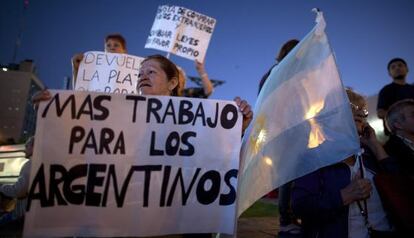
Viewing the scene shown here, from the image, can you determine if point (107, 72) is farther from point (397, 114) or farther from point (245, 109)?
point (397, 114)

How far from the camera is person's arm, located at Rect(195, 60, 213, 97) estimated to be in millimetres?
5359

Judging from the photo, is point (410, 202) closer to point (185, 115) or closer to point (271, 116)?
point (271, 116)

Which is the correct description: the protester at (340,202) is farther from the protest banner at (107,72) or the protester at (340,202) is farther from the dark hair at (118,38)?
the dark hair at (118,38)

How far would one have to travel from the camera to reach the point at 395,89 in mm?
5199

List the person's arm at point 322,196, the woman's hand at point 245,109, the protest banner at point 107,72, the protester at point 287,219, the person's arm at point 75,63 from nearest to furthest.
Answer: the person's arm at point 322,196 < the woman's hand at point 245,109 < the protester at point 287,219 < the person's arm at point 75,63 < the protest banner at point 107,72

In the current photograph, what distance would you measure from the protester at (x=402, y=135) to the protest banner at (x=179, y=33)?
12.8 feet

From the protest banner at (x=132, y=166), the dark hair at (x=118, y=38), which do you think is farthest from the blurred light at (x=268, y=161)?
the dark hair at (x=118, y=38)

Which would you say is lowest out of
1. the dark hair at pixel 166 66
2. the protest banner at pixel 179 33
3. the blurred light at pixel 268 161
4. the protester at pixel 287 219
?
the protester at pixel 287 219

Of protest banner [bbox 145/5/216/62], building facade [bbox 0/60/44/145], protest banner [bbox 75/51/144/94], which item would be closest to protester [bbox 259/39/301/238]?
protest banner [bbox 75/51/144/94]

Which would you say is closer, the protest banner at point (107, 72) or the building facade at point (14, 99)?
the protest banner at point (107, 72)

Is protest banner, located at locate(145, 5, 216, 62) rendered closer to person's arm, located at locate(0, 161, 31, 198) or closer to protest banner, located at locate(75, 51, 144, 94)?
protest banner, located at locate(75, 51, 144, 94)

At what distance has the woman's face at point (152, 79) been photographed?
9.30 feet

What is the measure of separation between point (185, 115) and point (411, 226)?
176 centimetres

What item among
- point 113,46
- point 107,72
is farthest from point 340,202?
point 113,46
